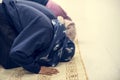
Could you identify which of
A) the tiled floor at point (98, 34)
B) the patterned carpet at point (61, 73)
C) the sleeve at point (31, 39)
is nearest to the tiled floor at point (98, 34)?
the tiled floor at point (98, 34)

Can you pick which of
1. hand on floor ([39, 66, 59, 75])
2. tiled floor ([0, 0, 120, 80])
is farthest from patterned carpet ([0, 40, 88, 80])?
tiled floor ([0, 0, 120, 80])

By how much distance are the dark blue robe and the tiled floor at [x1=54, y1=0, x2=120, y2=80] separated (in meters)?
0.29

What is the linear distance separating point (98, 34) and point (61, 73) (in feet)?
2.79

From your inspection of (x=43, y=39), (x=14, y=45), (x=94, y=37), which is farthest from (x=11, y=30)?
(x=94, y=37)

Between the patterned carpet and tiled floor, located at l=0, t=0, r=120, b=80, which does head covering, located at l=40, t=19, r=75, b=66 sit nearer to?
the patterned carpet

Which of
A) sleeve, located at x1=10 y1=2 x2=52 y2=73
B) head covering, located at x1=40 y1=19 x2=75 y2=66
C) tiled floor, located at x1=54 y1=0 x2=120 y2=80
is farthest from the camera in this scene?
tiled floor, located at x1=54 y1=0 x2=120 y2=80

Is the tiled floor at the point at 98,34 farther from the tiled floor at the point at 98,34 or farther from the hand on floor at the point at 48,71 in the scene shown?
the hand on floor at the point at 48,71

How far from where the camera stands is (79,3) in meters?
2.63

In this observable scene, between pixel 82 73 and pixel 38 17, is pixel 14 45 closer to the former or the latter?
pixel 38 17

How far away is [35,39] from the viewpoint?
1.42 meters

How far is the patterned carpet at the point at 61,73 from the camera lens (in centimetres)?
140

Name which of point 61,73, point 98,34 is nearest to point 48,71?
point 61,73

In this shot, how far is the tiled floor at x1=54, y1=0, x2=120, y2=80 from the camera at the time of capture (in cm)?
176

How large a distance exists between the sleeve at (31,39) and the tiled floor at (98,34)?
1.47 feet
